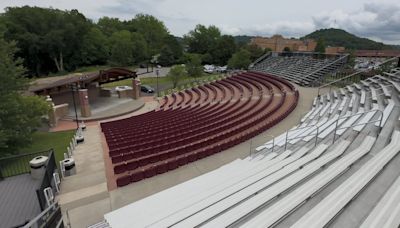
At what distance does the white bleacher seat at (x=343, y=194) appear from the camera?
159 inches

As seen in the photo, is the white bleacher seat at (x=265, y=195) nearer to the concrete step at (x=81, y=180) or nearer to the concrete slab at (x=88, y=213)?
the concrete slab at (x=88, y=213)

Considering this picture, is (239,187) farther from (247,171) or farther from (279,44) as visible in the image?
(279,44)

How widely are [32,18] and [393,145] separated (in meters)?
68.1

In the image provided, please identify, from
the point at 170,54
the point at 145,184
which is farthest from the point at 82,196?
the point at 170,54

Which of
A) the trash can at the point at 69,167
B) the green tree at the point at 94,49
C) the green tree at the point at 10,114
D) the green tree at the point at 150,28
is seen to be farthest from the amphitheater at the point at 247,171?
the green tree at the point at 150,28

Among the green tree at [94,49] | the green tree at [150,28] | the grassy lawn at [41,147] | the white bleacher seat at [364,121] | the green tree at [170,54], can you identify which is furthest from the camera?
the green tree at [150,28]

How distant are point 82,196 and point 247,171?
5378 millimetres

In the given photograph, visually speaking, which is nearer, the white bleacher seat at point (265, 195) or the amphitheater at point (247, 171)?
the white bleacher seat at point (265, 195)

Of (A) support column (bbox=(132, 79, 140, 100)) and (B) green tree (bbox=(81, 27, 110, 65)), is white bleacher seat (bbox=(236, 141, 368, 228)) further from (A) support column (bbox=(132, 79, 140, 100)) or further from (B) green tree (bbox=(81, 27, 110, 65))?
(B) green tree (bbox=(81, 27, 110, 65))

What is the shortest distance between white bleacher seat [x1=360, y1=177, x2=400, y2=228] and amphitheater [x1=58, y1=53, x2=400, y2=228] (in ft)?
0.05

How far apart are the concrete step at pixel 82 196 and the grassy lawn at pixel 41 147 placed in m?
4.71

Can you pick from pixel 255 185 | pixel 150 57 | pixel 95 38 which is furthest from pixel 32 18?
pixel 255 185

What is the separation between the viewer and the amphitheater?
4.70 meters

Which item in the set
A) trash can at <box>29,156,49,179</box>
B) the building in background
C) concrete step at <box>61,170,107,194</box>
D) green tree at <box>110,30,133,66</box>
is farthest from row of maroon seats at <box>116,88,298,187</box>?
the building in background
